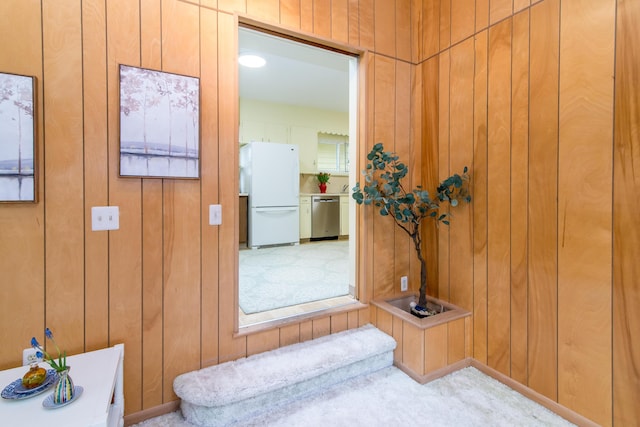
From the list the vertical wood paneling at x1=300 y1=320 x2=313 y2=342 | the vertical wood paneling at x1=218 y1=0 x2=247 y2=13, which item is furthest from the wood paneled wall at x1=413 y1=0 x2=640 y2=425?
the vertical wood paneling at x1=218 y1=0 x2=247 y2=13

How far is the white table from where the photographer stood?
3.32 ft

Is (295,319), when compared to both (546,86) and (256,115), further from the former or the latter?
(256,115)

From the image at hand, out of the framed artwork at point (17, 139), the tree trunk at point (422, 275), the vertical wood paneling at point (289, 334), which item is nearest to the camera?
the framed artwork at point (17, 139)

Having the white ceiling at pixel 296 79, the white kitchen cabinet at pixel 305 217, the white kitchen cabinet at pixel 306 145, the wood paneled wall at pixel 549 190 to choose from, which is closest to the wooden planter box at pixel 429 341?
the wood paneled wall at pixel 549 190

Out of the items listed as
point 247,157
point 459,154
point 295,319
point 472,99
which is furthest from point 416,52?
point 247,157

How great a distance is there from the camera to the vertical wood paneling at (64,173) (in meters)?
1.45

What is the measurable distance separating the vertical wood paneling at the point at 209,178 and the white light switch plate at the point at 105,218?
42cm

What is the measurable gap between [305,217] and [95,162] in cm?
442

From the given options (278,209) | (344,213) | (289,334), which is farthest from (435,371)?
(344,213)

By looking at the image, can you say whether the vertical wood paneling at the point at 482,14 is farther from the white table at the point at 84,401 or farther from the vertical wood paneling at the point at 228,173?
the white table at the point at 84,401

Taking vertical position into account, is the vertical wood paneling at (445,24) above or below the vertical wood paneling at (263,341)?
above

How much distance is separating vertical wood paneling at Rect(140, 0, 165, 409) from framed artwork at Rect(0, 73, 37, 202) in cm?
46

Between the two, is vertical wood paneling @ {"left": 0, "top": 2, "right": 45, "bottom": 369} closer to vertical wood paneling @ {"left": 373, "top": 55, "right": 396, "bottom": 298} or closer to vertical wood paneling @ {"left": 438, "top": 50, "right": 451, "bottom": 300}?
vertical wood paneling @ {"left": 373, "top": 55, "right": 396, "bottom": 298}

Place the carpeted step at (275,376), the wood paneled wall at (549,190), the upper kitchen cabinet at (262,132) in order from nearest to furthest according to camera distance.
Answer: the wood paneled wall at (549,190), the carpeted step at (275,376), the upper kitchen cabinet at (262,132)
